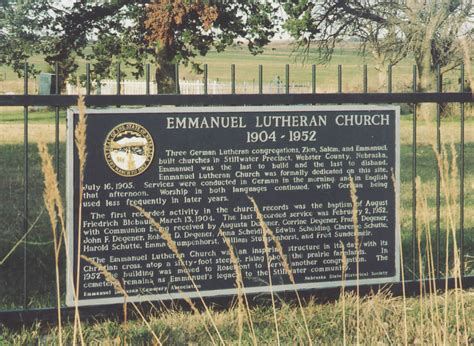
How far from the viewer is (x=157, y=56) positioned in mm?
25625

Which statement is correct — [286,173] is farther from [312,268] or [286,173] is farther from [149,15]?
[149,15]

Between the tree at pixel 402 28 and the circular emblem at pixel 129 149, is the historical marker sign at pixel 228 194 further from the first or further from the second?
the tree at pixel 402 28

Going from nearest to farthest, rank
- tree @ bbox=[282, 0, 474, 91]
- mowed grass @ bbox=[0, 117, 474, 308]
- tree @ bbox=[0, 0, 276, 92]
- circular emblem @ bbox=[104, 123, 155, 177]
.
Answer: circular emblem @ bbox=[104, 123, 155, 177] < mowed grass @ bbox=[0, 117, 474, 308] < tree @ bbox=[0, 0, 276, 92] < tree @ bbox=[282, 0, 474, 91]

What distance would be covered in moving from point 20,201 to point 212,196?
6.70m

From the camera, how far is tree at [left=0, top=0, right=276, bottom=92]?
23703 millimetres

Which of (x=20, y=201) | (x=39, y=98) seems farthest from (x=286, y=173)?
(x=20, y=201)

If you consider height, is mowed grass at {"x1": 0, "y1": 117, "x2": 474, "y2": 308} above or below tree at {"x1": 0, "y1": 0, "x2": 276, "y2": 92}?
below

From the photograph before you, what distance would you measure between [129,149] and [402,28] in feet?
84.2

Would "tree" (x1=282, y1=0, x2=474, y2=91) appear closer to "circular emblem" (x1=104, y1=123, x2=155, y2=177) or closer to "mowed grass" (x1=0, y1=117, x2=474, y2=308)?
"mowed grass" (x1=0, y1=117, x2=474, y2=308)

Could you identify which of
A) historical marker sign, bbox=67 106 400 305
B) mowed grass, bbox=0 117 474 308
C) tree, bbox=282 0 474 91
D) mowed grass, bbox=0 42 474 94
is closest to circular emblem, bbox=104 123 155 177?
historical marker sign, bbox=67 106 400 305

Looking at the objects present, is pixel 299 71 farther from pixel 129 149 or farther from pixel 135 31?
Answer: pixel 129 149

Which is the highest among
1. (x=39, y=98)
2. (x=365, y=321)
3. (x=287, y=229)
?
(x=39, y=98)

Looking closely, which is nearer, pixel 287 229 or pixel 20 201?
pixel 287 229

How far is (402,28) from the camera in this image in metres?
29.8
